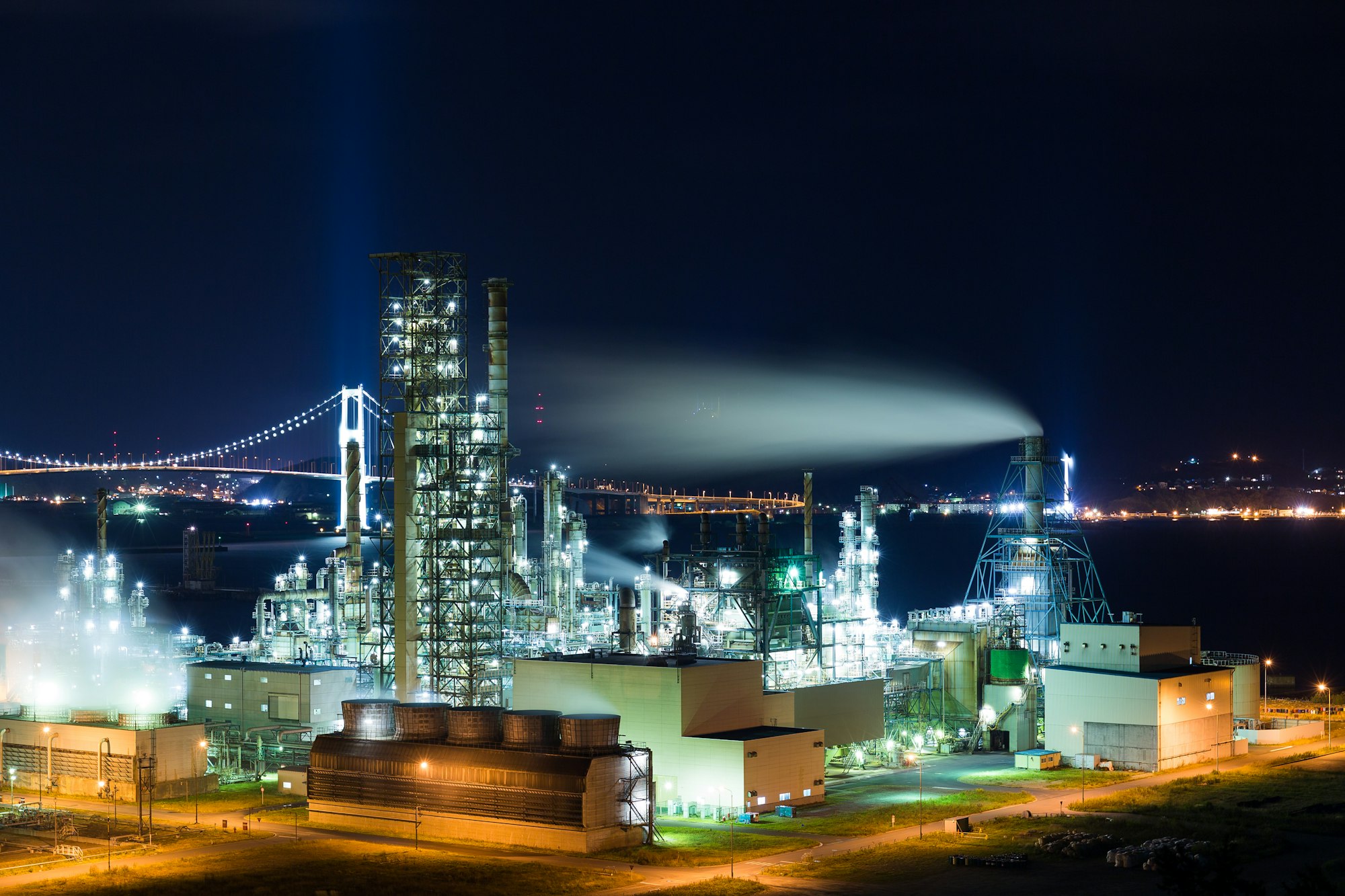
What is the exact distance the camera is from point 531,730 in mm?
32375

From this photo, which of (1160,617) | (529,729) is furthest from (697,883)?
(1160,617)

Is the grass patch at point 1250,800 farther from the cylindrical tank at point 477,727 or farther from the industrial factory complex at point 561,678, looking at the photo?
the cylindrical tank at point 477,727

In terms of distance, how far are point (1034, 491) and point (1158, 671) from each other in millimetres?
9324

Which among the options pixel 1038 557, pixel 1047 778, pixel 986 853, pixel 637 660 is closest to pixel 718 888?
pixel 986 853

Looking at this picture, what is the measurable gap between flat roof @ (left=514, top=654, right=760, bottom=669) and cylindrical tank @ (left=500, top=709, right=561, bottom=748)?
4043 mm

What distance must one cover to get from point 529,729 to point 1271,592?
113 metres

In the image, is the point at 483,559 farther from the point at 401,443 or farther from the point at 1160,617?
the point at 1160,617

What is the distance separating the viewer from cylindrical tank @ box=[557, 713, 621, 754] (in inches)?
1251

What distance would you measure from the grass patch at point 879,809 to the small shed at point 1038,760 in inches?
143

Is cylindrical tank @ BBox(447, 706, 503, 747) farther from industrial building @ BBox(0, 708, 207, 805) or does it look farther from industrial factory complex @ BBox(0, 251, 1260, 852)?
industrial building @ BBox(0, 708, 207, 805)

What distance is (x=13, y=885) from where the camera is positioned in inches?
1109

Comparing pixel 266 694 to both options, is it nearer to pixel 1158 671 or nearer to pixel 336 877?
pixel 336 877

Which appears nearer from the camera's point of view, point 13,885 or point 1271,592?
point 13,885

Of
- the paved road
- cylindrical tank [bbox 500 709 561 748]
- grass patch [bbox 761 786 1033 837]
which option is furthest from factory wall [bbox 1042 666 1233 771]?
cylindrical tank [bbox 500 709 561 748]
